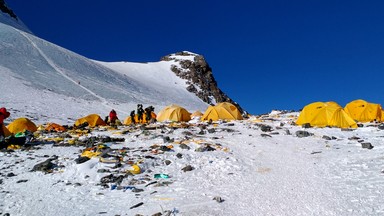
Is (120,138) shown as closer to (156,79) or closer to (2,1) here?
(156,79)

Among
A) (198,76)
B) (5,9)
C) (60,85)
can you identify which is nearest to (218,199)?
(60,85)

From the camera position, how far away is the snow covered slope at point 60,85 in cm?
3694

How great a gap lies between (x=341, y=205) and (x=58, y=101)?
130 feet

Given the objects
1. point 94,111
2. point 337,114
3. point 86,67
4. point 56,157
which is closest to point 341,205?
point 56,157

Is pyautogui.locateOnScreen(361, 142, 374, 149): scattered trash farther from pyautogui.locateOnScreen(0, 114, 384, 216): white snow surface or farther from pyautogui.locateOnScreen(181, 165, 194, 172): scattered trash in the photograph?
pyautogui.locateOnScreen(181, 165, 194, 172): scattered trash

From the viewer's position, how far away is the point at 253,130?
17219 mm

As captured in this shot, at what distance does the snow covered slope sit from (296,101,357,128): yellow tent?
71.0 ft

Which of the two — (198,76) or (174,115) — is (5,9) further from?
(174,115)

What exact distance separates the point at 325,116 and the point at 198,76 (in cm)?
8890

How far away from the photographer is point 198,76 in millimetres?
106938

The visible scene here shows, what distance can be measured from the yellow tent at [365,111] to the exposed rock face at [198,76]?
6921cm

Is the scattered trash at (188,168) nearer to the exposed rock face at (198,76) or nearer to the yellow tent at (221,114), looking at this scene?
the yellow tent at (221,114)

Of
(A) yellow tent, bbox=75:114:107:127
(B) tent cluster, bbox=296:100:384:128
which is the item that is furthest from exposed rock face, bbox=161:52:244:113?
(B) tent cluster, bbox=296:100:384:128

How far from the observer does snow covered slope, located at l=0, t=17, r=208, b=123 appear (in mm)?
36941
